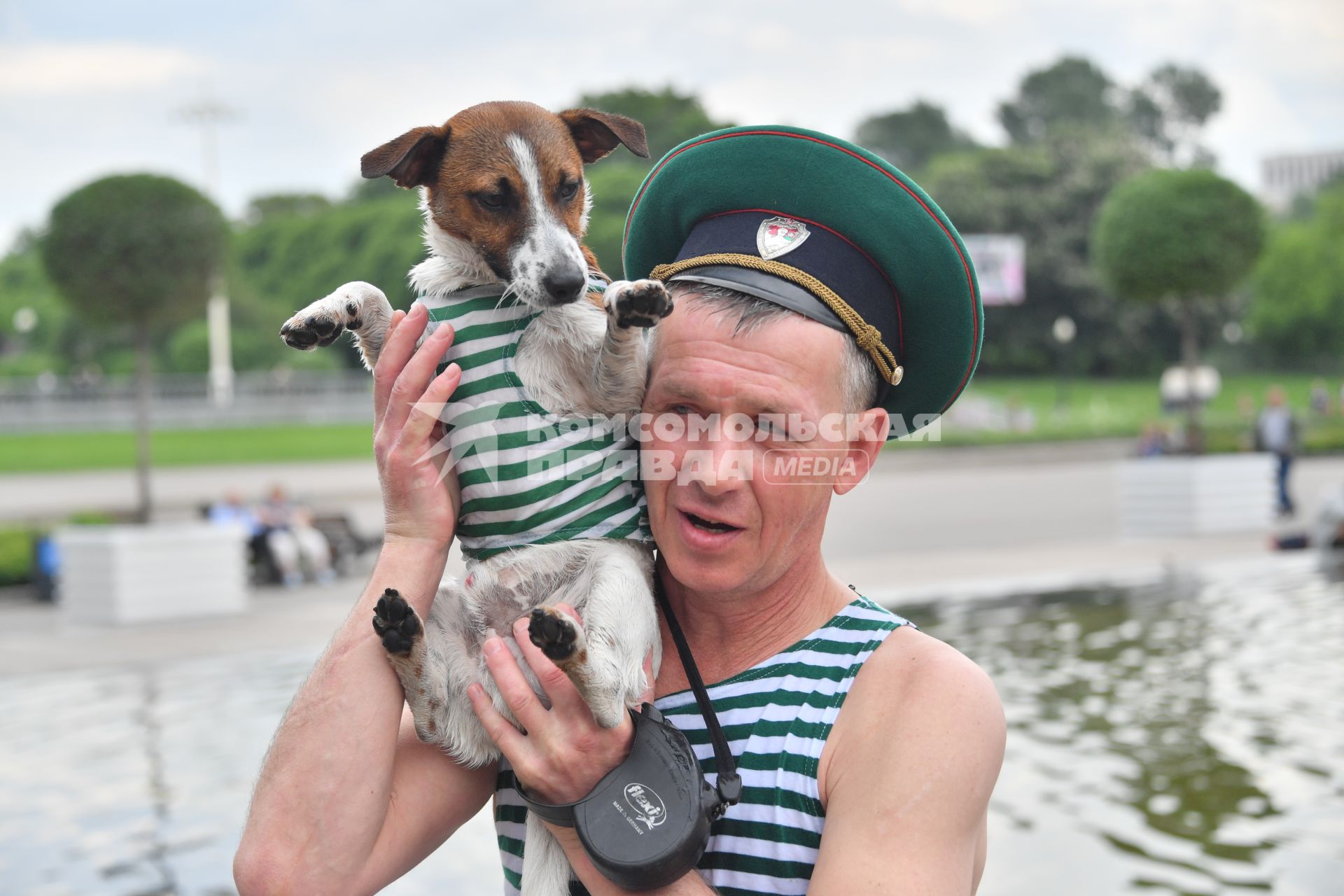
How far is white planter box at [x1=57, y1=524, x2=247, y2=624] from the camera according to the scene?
1244 centimetres

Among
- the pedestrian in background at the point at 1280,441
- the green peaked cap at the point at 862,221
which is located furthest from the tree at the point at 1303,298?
the green peaked cap at the point at 862,221

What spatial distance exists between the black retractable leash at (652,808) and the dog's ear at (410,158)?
1167mm

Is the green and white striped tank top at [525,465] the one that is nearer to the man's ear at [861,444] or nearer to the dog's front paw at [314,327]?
the dog's front paw at [314,327]

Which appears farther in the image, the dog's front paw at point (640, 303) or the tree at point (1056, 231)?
the tree at point (1056, 231)

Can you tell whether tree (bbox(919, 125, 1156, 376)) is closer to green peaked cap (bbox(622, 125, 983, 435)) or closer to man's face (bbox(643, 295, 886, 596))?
green peaked cap (bbox(622, 125, 983, 435))

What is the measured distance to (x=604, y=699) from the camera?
1.96m

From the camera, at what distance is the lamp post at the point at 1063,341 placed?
134ft

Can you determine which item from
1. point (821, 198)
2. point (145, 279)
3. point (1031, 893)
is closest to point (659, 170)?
point (821, 198)

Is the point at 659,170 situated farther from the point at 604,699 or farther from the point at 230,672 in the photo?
the point at 230,672

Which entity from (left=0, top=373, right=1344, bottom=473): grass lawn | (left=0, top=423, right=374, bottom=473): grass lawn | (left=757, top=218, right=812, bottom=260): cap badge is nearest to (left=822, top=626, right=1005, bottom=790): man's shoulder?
(left=757, top=218, right=812, bottom=260): cap badge

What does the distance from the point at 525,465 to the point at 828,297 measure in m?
0.58

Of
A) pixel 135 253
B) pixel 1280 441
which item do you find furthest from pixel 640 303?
pixel 1280 441

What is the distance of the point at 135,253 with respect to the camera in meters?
13.7

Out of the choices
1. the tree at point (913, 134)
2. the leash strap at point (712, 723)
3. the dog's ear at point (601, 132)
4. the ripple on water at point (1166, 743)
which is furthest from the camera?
the tree at point (913, 134)
